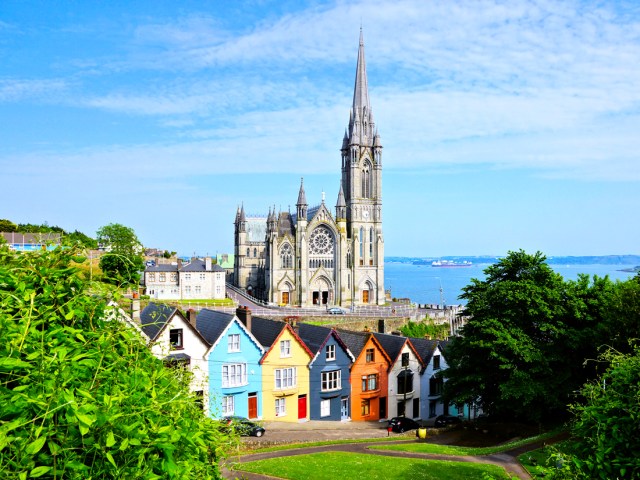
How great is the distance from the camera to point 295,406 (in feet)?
134

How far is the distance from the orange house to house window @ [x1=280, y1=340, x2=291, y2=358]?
240 inches

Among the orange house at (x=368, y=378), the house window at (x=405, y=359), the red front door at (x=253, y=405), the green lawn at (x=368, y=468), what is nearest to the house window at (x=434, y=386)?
the house window at (x=405, y=359)

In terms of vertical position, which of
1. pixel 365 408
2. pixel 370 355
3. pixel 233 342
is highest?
pixel 233 342

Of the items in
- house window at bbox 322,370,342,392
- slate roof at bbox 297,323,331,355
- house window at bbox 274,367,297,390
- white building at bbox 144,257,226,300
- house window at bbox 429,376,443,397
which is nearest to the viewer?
house window at bbox 274,367,297,390

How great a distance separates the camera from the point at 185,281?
3430 inches

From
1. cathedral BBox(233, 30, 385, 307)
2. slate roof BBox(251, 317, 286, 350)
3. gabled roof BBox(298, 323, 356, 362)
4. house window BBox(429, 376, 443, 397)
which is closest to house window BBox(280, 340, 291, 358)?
slate roof BBox(251, 317, 286, 350)

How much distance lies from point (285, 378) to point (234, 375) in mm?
4311

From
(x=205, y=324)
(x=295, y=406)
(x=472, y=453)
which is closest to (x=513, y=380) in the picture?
(x=472, y=453)

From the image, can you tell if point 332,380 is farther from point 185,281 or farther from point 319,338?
point 185,281

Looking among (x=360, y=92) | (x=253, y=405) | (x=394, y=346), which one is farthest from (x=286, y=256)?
(x=253, y=405)

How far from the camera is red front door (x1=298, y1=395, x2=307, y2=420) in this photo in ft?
135

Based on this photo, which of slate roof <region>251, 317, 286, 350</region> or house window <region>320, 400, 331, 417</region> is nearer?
slate roof <region>251, 317, 286, 350</region>

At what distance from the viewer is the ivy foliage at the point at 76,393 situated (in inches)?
176

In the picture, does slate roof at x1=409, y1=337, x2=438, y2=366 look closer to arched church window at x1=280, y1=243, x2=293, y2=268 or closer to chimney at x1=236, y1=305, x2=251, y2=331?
chimney at x1=236, y1=305, x2=251, y2=331
